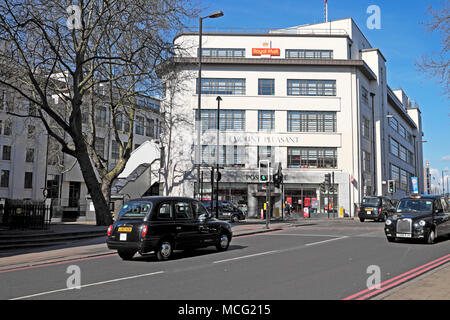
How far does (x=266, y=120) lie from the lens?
41688 mm

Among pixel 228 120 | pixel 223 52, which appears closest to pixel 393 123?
pixel 223 52

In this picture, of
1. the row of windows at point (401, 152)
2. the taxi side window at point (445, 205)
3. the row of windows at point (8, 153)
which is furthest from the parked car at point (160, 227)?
the row of windows at point (401, 152)

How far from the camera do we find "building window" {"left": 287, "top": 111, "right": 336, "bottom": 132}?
41656 mm

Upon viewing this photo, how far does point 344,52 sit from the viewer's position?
4356 centimetres

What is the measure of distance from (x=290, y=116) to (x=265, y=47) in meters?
8.22

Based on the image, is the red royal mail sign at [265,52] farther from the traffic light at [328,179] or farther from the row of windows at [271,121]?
the traffic light at [328,179]

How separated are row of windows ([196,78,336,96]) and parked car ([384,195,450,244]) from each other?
28.2m

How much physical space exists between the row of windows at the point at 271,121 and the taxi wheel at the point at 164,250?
3074 cm

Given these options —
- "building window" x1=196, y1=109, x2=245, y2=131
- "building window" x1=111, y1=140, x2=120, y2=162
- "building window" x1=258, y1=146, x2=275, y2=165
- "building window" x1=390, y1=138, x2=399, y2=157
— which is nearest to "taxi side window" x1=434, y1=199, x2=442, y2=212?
"building window" x1=258, y1=146, x2=275, y2=165

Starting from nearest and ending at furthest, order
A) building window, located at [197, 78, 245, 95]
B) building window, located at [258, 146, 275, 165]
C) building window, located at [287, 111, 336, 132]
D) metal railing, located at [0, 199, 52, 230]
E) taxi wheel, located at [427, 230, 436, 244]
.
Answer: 1. taxi wheel, located at [427, 230, 436, 244]
2. metal railing, located at [0, 199, 52, 230]
3. building window, located at [258, 146, 275, 165]
4. building window, located at [287, 111, 336, 132]
5. building window, located at [197, 78, 245, 95]

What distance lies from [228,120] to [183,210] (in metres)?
30.3

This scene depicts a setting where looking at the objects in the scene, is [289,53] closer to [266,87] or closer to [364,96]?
[266,87]

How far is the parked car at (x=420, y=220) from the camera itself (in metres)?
13.9

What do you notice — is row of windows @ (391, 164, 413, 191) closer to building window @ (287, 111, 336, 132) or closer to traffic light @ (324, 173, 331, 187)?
building window @ (287, 111, 336, 132)
